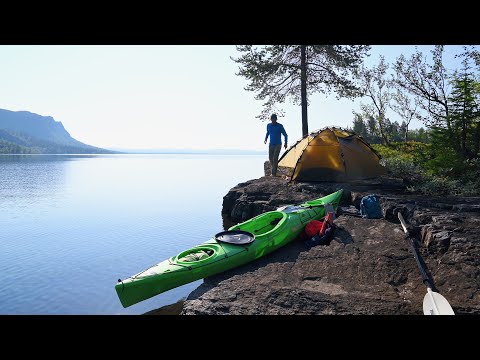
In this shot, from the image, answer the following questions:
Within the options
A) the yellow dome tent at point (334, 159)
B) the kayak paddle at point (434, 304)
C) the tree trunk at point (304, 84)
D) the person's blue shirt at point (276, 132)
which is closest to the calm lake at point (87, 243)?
the person's blue shirt at point (276, 132)

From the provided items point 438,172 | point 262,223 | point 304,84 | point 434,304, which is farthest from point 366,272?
point 304,84

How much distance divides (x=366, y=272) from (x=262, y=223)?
2.91 m

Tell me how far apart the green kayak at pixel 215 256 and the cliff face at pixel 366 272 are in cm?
20

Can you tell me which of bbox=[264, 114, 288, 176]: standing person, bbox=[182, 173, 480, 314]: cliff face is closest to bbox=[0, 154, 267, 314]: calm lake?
bbox=[182, 173, 480, 314]: cliff face

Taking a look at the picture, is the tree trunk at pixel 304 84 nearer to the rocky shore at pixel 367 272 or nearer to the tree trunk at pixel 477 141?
the tree trunk at pixel 477 141

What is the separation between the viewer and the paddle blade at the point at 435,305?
3.91 metres

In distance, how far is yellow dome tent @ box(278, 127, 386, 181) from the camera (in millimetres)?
11555

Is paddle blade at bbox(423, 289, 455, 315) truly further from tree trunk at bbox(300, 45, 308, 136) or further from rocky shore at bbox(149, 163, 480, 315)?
tree trunk at bbox(300, 45, 308, 136)

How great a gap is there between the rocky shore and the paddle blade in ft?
0.49

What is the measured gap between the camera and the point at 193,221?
49.2ft

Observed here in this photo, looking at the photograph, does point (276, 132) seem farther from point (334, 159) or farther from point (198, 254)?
point (198, 254)
